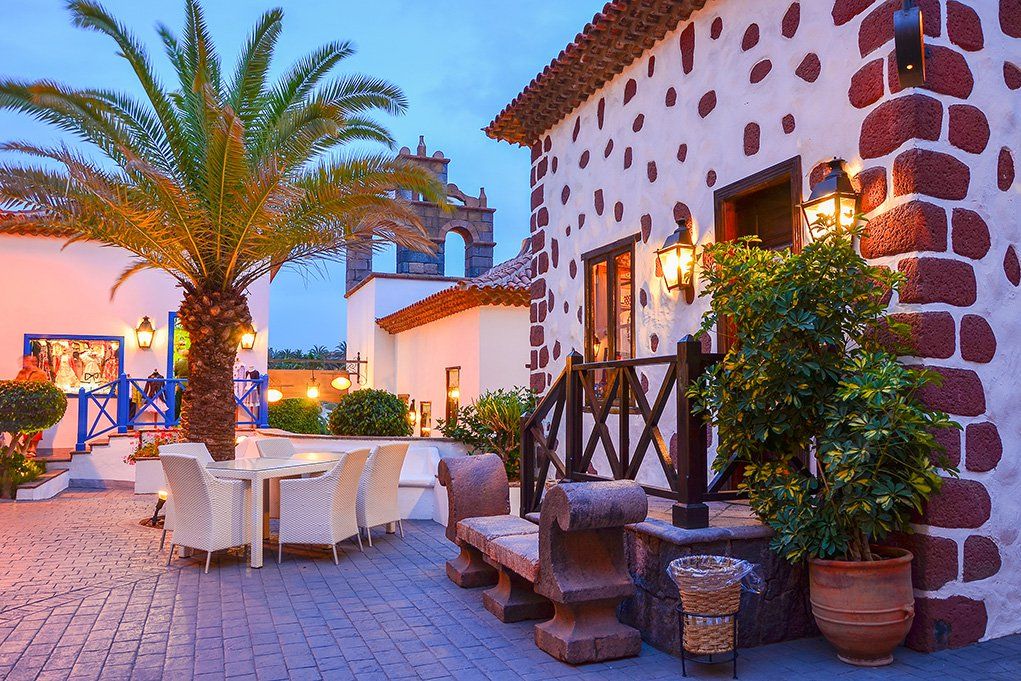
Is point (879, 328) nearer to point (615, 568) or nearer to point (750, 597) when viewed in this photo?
point (750, 597)

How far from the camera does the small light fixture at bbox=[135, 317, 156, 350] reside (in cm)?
1530

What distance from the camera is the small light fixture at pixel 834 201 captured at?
4855 mm

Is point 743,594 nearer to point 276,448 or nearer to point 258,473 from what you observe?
point 258,473

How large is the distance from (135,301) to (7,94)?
7.37 meters

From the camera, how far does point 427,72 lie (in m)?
183

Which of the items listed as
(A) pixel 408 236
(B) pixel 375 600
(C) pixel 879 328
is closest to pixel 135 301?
(A) pixel 408 236

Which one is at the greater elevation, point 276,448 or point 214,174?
point 214,174

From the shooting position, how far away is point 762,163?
5.80m

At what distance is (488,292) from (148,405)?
677 cm

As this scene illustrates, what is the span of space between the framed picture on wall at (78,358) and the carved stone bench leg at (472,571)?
1142cm

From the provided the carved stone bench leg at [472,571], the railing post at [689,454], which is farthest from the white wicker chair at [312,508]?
the railing post at [689,454]

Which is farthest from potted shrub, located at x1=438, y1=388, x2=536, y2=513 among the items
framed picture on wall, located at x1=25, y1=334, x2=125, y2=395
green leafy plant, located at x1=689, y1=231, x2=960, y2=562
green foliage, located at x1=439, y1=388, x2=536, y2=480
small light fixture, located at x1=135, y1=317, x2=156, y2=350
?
framed picture on wall, located at x1=25, y1=334, x2=125, y2=395

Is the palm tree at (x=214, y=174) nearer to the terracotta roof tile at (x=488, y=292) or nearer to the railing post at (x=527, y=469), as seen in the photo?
the railing post at (x=527, y=469)

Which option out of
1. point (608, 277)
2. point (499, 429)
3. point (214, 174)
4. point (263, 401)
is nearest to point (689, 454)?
point (608, 277)
